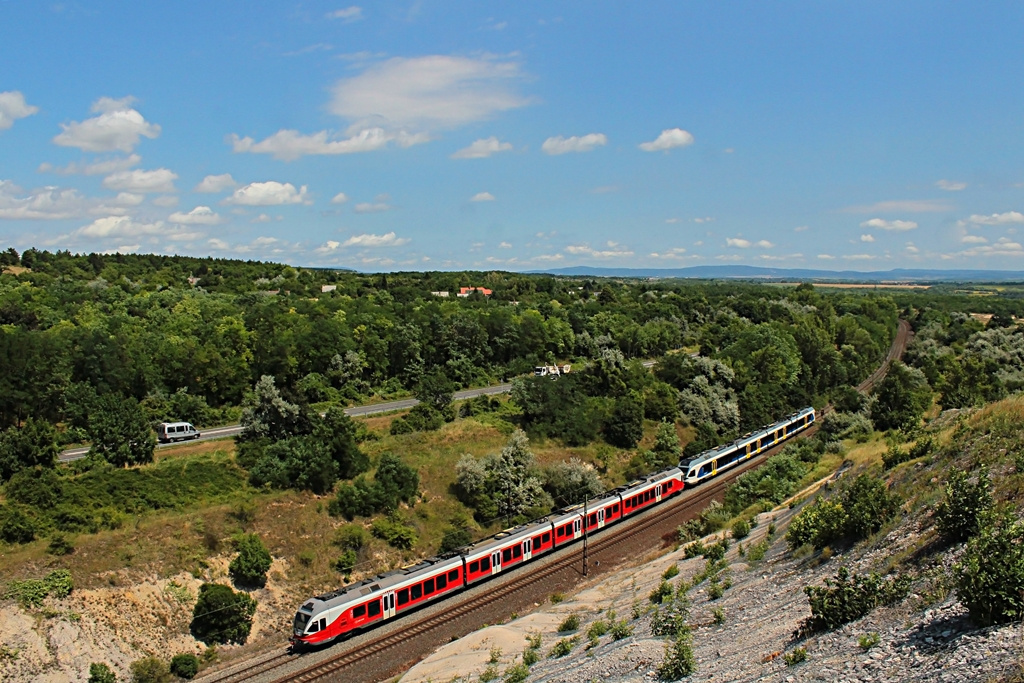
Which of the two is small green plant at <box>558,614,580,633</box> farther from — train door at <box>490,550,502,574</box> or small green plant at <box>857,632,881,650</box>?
small green plant at <box>857,632,881,650</box>

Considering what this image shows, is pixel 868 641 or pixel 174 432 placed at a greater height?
pixel 868 641

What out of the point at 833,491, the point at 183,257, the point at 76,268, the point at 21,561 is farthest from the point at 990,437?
the point at 183,257

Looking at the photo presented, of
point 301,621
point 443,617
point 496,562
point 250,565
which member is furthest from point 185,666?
point 496,562

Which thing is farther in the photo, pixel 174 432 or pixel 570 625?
pixel 174 432

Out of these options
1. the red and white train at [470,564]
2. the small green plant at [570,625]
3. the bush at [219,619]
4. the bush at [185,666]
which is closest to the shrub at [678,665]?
the small green plant at [570,625]

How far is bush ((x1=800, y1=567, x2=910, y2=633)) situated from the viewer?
15328 mm

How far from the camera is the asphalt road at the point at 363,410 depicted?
46312 millimetres

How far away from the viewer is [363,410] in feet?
211

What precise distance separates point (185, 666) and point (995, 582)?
29.2 m

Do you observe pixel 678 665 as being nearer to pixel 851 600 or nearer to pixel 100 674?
pixel 851 600

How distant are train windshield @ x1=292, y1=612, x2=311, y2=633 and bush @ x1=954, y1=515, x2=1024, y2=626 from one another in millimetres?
25013

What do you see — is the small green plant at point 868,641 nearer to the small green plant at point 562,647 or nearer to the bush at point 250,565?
the small green plant at point 562,647

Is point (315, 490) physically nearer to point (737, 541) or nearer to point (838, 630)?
point (737, 541)

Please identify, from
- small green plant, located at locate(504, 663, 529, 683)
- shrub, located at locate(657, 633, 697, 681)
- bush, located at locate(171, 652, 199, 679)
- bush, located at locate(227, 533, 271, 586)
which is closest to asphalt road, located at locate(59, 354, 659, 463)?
bush, located at locate(227, 533, 271, 586)
